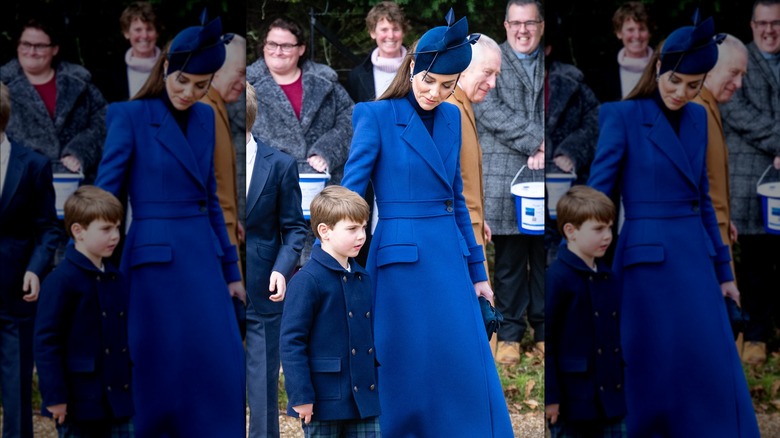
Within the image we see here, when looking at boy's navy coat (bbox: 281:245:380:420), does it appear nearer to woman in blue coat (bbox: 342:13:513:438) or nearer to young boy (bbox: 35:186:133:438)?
woman in blue coat (bbox: 342:13:513:438)

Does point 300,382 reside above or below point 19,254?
below

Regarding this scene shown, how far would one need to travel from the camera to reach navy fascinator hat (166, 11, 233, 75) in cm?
489

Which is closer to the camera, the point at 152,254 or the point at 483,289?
the point at 483,289

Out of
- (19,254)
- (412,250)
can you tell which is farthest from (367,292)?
(19,254)

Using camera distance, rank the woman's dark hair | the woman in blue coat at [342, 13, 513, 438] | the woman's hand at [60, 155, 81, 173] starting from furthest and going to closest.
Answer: the woman's hand at [60, 155, 81, 173] < the woman's dark hair < the woman in blue coat at [342, 13, 513, 438]

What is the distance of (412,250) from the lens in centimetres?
464

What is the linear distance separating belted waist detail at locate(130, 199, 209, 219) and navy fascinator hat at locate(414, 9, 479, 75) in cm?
119

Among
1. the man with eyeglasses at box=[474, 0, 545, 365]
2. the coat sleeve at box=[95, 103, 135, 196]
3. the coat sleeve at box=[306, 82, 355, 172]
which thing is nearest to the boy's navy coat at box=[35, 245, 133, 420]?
the coat sleeve at box=[95, 103, 135, 196]

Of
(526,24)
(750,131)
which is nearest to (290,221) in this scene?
(526,24)

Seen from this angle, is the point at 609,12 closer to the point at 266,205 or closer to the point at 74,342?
the point at 266,205

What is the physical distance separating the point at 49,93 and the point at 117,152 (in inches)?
20.9

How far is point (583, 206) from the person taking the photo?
Answer: 5078mm

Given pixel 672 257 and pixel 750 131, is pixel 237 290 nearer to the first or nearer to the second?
pixel 672 257

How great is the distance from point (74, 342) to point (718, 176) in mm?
3198
